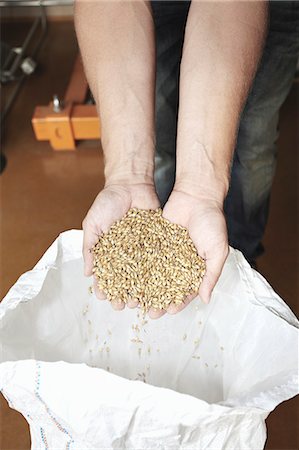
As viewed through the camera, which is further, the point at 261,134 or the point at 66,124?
the point at 66,124

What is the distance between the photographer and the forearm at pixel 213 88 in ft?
2.75

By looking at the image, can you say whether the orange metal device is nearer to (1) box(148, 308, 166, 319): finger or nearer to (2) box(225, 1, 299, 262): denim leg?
(2) box(225, 1, 299, 262): denim leg

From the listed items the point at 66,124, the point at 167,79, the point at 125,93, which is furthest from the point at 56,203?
the point at 125,93

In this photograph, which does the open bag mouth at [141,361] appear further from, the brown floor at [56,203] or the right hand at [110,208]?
the brown floor at [56,203]

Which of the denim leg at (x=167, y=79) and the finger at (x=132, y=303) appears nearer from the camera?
the finger at (x=132, y=303)

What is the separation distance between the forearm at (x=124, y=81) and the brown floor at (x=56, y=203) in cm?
56

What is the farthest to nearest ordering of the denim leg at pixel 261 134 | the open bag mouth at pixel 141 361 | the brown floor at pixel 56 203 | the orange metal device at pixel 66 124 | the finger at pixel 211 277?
the orange metal device at pixel 66 124, the brown floor at pixel 56 203, the denim leg at pixel 261 134, the finger at pixel 211 277, the open bag mouth at pixel 141 361

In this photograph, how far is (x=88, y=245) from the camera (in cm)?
84

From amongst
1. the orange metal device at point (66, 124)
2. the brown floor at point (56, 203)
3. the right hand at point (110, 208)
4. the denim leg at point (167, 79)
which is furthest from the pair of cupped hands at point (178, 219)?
the orange metal device at point (66, 124)

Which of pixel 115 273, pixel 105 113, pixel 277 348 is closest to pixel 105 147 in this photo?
pixel 105 113

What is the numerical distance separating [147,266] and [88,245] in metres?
0.10

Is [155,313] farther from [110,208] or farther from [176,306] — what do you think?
[110,208]

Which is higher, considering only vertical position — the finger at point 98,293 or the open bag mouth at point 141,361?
the finger at point 98,293

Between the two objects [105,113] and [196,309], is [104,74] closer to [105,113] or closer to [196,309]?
[105,113]
